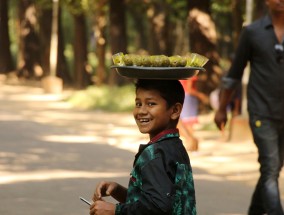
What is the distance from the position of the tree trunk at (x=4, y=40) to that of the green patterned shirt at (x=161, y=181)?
3840 cm

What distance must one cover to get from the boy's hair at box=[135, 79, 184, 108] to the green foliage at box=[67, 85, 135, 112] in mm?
19144

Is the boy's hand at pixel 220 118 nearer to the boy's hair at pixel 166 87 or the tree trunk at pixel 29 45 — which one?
the boy's hair at pixel 166 87

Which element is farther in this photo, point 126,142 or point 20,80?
point 20,80

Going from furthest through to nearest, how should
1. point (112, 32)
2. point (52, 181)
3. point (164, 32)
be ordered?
point (164, 32)
point (112, 32)
point (52, 181)

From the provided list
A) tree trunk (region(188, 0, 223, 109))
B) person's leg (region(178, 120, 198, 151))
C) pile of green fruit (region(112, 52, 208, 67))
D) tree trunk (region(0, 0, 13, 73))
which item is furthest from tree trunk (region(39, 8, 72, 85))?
pile of green fruit (region(112, 52, 208, 67))

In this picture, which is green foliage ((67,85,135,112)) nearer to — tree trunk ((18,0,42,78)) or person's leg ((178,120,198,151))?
person's leg ((178,120,198,151))

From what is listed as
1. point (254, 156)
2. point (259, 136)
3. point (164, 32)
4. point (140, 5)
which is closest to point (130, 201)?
point (259, 136)

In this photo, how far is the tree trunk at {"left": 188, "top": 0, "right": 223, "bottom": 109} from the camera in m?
22.2

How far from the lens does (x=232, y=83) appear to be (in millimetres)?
7215

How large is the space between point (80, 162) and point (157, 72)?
9016 millimetres

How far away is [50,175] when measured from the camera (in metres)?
11.7

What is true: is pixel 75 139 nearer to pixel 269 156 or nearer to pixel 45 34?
pixel 269 156

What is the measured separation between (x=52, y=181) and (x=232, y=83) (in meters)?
4.44

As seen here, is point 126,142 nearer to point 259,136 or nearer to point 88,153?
point 88,153
